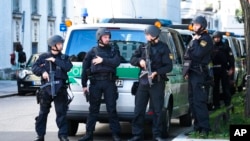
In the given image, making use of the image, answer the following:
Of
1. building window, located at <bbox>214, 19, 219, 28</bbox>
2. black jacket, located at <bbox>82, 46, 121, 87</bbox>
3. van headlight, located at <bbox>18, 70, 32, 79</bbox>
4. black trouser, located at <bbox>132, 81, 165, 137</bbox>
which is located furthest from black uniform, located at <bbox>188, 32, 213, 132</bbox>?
building window, located at <bbox>214, 19, 219, 28</bbox>

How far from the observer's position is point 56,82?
1033 cm

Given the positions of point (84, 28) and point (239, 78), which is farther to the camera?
point (239, 78)

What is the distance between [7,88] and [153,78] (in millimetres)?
18157

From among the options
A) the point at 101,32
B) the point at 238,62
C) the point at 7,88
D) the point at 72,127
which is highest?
the point at 101,32

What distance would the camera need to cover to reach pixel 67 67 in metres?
10.3

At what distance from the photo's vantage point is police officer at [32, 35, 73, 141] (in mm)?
10336

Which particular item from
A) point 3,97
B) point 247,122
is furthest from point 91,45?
point 3,97

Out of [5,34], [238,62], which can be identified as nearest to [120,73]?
[238,62]

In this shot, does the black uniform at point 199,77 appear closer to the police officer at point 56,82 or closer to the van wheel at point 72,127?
the police officer at point 56,82

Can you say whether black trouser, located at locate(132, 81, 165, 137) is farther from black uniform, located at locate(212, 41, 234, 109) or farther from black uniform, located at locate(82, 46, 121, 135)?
black uniform, located at locate(212, 41, 234, 109)

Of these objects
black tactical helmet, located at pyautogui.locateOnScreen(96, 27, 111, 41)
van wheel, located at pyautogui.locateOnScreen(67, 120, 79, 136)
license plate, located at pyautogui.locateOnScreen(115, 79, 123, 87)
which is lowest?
van wheel, located at pyautogui.locateOnScreen(67, 120, 79, 136)

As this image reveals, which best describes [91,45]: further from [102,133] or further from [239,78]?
[239,78]

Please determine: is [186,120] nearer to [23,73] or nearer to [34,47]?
[23,73]

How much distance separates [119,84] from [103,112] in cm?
55
